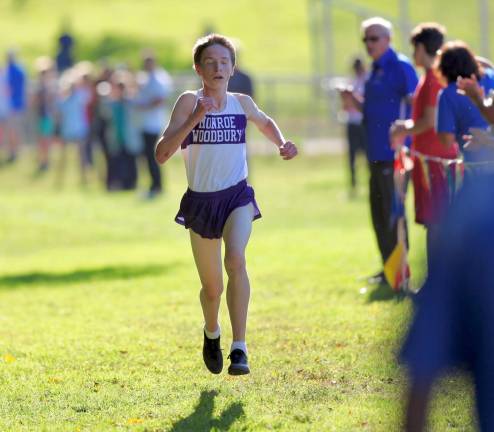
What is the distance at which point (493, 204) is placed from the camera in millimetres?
5965

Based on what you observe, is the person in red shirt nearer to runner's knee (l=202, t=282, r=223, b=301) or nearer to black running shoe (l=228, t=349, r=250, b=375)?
runner's knee (l=202, t=282, r=223, b=301)

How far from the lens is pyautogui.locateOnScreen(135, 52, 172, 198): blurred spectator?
23.6 m

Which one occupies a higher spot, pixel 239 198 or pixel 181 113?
pixel 181 113

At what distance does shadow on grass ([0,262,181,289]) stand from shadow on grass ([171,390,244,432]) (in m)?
7.12

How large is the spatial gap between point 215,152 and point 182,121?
259 mm

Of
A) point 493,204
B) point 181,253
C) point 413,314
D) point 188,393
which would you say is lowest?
point 181,253

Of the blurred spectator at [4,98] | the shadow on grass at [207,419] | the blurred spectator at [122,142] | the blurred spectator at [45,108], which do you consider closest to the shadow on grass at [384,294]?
the shadow on grass at [207,419]

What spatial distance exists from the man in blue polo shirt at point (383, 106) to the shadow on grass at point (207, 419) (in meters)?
4.56

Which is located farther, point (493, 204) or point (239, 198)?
point (239, 198)

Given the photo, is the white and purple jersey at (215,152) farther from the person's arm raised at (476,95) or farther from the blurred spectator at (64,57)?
the blurred spectator at (64,57)

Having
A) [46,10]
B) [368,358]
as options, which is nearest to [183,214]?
[368,358]

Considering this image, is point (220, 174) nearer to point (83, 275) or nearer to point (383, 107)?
point (383, 107)

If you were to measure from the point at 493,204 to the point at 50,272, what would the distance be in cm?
1015

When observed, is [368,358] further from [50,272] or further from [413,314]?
[50,272]
